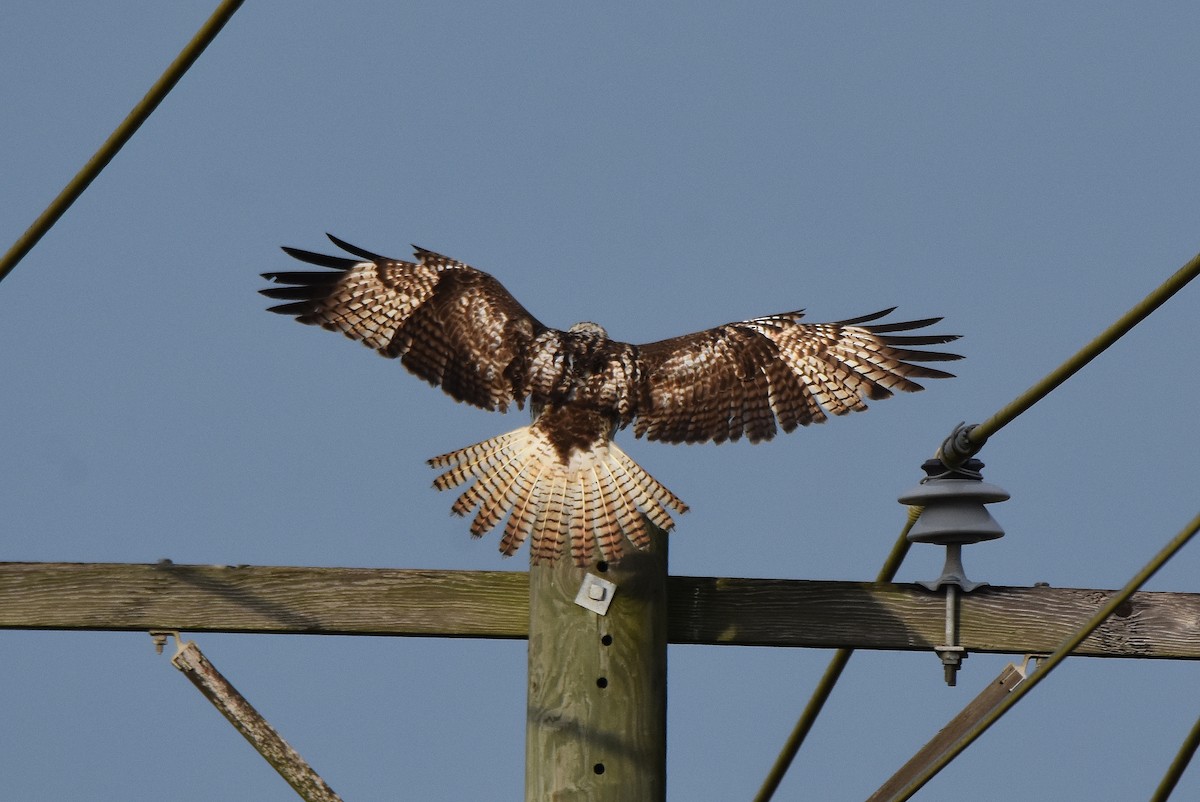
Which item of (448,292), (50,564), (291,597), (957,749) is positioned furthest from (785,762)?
(448,292)

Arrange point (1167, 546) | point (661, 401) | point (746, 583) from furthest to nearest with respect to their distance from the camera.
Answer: point (661, 401)
point (746, 583)
point (1167, 546)

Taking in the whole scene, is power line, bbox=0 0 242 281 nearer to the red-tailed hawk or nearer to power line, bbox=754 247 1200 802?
power line, bbox=754 247 1200 802

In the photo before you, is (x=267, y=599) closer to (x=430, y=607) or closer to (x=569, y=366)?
(x=430, y=607)

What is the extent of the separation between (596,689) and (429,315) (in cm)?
280

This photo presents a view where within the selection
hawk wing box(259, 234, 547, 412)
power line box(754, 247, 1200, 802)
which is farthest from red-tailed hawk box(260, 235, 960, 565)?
power line box(754, 247, 1200, 802)

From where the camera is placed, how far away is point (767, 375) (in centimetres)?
729

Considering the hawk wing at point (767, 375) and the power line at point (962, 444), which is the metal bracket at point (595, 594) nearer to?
the power line at point (962, 444)

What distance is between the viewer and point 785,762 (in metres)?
5.43

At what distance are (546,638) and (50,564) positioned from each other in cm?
141

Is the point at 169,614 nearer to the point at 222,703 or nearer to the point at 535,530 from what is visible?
the point at 222,703

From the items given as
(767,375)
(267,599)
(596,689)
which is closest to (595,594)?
(596,689)

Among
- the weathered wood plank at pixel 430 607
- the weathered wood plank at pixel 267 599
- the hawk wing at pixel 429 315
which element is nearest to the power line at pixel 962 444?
the weathered wood plank at pixel 430 607

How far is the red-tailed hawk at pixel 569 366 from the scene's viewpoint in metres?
6.88

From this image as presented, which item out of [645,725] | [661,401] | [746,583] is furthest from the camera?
[661,401]
